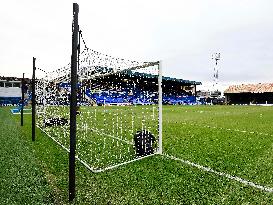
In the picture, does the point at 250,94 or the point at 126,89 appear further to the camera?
the point at 250,94

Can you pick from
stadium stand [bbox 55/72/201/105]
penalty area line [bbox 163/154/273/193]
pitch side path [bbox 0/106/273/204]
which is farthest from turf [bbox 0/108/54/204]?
penalty area line [bbox 163/154/273/193]

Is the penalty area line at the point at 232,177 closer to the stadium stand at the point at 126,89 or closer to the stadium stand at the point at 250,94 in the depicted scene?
the stadium stand at the point at 126,89

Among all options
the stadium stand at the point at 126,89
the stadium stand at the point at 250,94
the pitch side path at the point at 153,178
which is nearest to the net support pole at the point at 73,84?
the pitch side path at the point at 153,178

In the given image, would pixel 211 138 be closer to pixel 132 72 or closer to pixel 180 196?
pixel 132 72

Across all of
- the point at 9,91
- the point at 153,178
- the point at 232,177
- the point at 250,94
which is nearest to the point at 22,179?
the point at 153,178

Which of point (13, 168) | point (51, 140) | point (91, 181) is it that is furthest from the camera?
point (51, 140)

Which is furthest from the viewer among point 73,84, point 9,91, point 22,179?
point 9,91

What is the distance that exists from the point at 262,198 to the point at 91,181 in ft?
9.49

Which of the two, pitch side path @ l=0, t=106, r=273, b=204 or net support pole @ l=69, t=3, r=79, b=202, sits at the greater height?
net support pole @ l=69, t=3, r=79, b=202

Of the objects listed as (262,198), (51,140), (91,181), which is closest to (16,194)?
(91,181)

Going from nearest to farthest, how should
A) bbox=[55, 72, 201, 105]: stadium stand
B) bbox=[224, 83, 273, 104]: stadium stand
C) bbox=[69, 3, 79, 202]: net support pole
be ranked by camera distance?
bbox=[69, 3, 79, 202]: net support pole < bbox=[55, 72, 201, 105]: stadium stand < bbox=[224, 83, 273, 104]: stadium stand

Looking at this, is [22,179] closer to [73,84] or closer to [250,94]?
[73,84]

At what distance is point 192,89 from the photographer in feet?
232

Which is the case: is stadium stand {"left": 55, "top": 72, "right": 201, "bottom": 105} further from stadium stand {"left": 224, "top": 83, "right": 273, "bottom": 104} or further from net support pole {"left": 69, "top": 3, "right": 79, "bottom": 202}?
stadium stand {"left": 224, "top": 83, "right": 273, "bottom": 104}
